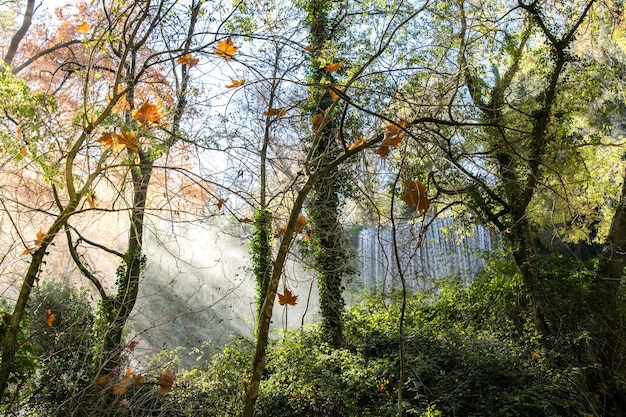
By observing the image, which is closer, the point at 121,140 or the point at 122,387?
the point at 121,140

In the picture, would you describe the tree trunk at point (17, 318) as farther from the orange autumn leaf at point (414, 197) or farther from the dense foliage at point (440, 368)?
the dense foliage at point (440, 368)

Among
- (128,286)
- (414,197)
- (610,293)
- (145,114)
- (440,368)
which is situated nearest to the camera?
(414,197)

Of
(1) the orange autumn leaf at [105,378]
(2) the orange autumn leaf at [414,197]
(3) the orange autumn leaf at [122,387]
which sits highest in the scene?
(2) the orange autumn leaf at [414,197]

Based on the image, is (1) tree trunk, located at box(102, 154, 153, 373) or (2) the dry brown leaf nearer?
(2) the dry brown leaf

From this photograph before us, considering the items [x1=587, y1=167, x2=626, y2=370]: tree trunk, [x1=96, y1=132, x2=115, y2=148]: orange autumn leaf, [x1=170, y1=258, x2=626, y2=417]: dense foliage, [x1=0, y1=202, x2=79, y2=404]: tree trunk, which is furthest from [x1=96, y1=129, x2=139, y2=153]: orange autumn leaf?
[x1=587, y1=167, x2=626, y2=370]: tree trunk

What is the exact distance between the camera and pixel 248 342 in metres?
5.72

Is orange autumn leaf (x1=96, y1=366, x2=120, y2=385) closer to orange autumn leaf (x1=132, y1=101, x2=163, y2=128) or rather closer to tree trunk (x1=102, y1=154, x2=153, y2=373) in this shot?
tree trunk (x1=102, y1=154, x2=153, y2=373)

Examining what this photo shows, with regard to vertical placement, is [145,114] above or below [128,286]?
above

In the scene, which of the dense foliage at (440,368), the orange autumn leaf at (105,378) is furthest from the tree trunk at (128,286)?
the dense foliage at (440,368)

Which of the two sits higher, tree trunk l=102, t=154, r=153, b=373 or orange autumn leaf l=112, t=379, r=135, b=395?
tree trunk l=102, t=154, r=153, b=373

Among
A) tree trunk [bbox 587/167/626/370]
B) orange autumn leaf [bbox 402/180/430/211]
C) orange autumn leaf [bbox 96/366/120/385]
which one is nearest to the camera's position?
orange autumn leaf [bbox 402/180/430/211]

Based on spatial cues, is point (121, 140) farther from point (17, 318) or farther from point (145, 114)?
point (17, 318)

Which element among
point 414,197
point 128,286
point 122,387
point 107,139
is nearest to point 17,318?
point 122,387

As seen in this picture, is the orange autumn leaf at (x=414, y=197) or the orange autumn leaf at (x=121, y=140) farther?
the orange autumn leaf at (x=121, y=140)
